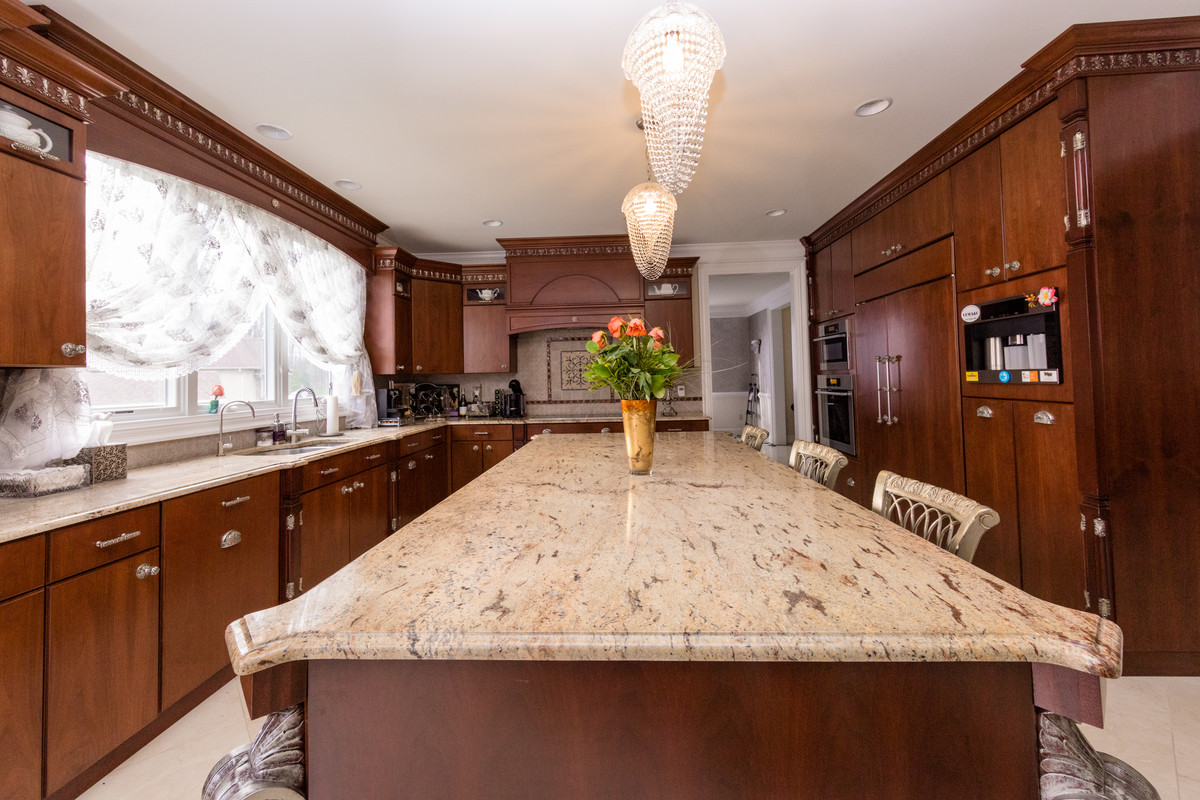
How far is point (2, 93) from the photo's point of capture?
1.46 m

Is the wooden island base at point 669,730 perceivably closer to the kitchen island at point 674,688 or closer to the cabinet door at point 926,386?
the kitchen island at point 674,688

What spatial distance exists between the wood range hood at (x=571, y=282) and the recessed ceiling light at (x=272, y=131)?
2.06 metres

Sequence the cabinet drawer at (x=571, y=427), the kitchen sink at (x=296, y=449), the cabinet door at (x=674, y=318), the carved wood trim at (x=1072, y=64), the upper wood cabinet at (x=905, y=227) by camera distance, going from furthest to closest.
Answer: the cabinet door at (x=674, y=318) < the cabinet drawer at (x=571, y=427) < the upper wood cabinet at (x=905, y=227) < the kitchen sink at (x=296, y=449) < the carved wood trim at (x=1072, y=64)

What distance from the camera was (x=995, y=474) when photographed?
2518mm

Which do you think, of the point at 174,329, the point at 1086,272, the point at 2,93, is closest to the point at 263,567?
the point at 174,329

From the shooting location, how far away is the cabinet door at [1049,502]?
2076 millimetres

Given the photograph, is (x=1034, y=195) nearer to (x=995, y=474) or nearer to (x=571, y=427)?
(x=995, y=474)

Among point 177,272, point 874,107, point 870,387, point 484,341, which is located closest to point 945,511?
point 874,107

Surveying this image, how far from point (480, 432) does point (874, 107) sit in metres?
3.73

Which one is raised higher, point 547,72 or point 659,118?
point 547,72

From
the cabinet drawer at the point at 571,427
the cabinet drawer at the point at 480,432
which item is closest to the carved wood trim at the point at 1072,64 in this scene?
the cabinet drawer at the point at 571,427

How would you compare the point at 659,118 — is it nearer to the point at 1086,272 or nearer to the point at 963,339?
the point at 1086,272

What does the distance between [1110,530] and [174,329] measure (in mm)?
4188

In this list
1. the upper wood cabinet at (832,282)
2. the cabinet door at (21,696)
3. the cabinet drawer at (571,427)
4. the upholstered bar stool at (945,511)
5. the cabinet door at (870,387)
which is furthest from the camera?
the cabinet drawer at (571,427)
